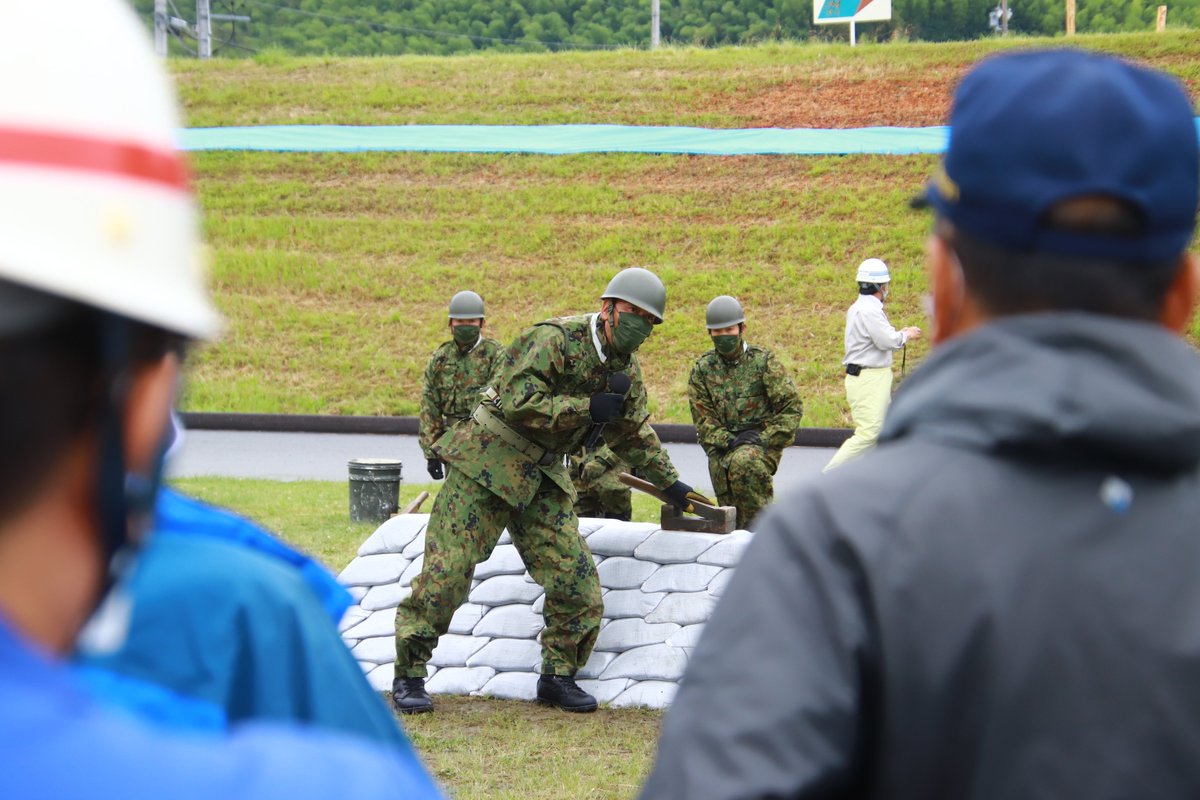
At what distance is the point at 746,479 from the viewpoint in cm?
1105

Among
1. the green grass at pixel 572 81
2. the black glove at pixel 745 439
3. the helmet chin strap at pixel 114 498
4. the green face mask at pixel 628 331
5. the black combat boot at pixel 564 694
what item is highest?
the green grass at pixel 572 81

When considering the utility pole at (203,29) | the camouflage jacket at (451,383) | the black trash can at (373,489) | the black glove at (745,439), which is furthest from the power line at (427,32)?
the black glove at (745,439)

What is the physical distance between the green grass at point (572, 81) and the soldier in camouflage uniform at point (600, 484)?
1896 centimetres

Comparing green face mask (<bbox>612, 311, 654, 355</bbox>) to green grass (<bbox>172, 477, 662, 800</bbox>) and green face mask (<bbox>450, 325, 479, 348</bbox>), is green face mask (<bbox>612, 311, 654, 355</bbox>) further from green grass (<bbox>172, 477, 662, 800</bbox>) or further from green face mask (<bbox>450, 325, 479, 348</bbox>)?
green face mask (<bbox>450, 325, 479, 348</bbox>)

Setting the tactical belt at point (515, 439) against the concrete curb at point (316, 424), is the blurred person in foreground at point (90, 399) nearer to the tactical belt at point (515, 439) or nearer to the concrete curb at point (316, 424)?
the tactical belt at point (515, 439)

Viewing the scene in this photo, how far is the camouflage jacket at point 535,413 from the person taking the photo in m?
7.22

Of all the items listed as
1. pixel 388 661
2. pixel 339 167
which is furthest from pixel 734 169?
pixel 388 661

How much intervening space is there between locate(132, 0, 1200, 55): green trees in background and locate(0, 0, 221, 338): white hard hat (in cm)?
Result: 5224

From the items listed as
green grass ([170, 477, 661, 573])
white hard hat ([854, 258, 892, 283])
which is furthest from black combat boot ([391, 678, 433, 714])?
white hard hat ([854, 258, 892, 283])

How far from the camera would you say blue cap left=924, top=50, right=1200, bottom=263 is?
1394 millimetres

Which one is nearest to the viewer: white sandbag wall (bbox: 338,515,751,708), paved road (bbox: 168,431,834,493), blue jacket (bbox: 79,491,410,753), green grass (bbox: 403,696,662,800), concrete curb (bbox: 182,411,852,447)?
blue jacket (bbox: 79,491,410,753)

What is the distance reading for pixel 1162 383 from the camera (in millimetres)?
1357

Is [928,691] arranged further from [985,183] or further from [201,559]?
[201,559]

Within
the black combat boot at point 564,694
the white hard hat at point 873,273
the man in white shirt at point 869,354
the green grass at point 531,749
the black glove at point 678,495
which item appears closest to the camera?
the green grass at point 531,749
